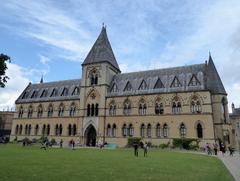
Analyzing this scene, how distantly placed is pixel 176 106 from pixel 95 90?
19604 mm

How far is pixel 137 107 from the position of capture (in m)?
50.3

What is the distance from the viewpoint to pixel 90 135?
5512cm

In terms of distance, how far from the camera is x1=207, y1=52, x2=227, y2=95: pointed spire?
46812 mm

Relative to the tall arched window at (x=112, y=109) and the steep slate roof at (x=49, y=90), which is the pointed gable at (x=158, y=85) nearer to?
the tall arched window at (x=112, y=109)

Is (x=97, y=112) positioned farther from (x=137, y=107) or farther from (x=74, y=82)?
(x=74, y=82)

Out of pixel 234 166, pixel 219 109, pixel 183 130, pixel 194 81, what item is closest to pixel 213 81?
pixel 194 81

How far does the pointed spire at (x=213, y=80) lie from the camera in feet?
154

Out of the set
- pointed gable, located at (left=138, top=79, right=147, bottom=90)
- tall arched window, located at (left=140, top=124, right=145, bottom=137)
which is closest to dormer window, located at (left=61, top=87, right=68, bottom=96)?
pointed gable, located at (left=138, top=79, right=147, bottom=90)

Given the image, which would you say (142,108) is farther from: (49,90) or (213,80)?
(49,90)

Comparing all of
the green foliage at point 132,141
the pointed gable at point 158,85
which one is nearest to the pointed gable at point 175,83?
the pointed gable at point 158,85

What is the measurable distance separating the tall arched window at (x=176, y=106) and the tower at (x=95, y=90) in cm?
1587

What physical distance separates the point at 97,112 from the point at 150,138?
46.7 ft

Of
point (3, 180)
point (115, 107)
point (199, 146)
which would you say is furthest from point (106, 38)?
point (3, 180)

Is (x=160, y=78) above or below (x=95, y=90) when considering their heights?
above
